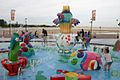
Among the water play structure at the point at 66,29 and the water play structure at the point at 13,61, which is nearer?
the water play structure at the point at 13,61

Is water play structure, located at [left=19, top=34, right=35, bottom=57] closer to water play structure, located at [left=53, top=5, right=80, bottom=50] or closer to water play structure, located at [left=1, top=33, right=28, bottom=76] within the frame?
water play structure, located at [left=53, top=5, right=80, bottom=50]

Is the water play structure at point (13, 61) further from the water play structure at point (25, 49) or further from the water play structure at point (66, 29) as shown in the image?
the water play structure at point (66, 29)

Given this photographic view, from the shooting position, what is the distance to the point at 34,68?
36.2ft

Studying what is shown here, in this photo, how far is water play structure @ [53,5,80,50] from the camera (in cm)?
1418

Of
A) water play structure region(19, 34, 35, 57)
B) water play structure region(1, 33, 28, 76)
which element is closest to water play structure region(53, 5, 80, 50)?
water play structure region(19, 34, 35, 57)

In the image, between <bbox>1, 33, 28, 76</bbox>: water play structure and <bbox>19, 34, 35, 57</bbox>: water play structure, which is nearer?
<bbox>1, 33, 28, 76</bbox>: water play structure

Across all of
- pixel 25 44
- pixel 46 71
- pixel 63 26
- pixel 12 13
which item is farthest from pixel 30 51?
pixel 12 13

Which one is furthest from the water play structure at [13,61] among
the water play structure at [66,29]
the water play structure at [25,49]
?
the water play structure at [66,29]

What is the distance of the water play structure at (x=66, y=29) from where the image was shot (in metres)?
14.2

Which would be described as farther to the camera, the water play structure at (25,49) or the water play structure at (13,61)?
the water play structure at (25,49)

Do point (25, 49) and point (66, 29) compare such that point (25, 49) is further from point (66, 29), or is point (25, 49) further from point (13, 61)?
point (13, 61)

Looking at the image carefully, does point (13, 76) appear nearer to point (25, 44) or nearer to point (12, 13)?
point (25, 44)

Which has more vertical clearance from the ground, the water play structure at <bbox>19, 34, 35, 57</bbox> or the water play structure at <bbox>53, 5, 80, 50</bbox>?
the water play structure at <bbox>53, 5, 80, 50</bbox>

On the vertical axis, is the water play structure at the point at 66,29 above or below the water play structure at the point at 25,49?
above
